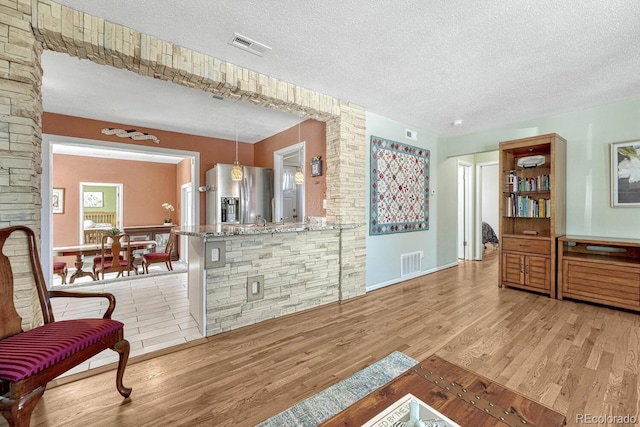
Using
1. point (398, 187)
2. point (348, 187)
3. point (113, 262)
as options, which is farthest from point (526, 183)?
point (113, 262)

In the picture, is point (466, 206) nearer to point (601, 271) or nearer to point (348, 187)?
point (601, 271)

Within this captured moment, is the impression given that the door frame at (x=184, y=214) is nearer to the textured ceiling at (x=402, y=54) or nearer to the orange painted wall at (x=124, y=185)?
the orange painted wall at (x=124, y=185)

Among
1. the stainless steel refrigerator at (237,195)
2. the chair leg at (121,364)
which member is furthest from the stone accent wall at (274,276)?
the stainless steel refrigerator at (237,195)

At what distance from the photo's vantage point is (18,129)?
1.76 metres

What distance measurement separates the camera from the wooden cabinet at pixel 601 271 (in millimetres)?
3125

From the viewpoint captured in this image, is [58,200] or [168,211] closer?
[58,200]

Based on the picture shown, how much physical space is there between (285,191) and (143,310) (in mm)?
3109

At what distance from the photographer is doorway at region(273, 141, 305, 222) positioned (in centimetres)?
527

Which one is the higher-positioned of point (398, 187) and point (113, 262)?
point (398, 187)

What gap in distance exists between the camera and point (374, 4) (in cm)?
187

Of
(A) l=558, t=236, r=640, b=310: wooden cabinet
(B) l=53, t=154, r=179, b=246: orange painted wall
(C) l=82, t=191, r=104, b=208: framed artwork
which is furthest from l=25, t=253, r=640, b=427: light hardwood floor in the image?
(C) l=82, t=191, r=104, b=208: framed artwork

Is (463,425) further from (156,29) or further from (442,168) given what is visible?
(442,168)

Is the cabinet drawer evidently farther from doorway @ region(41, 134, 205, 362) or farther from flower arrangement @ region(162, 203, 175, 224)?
flower arrangement @ region(162, 203, 175, 224)

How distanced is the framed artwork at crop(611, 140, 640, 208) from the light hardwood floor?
4.71ft
